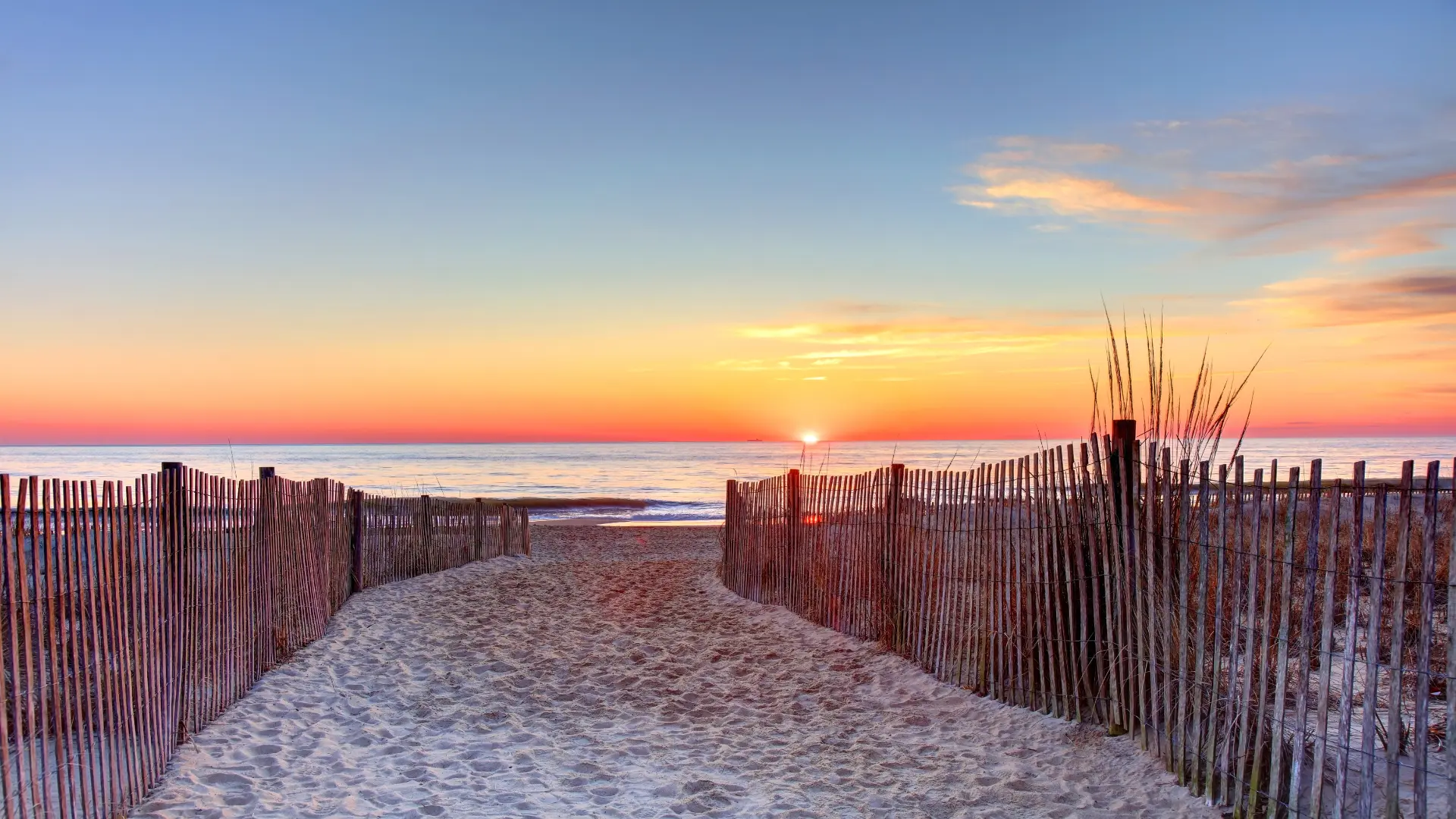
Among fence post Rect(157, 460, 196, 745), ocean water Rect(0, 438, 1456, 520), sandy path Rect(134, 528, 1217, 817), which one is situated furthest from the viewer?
ocean water Rect(0, 438, 1456, 520)

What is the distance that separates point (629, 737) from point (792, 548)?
4.38 m

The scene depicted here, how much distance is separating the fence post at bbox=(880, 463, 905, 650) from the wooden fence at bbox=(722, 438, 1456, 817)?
0.06 feet

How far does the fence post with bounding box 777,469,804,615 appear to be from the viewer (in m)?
10.2

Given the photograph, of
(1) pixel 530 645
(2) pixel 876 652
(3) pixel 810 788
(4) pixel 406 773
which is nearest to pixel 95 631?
(4) pixel 406 773

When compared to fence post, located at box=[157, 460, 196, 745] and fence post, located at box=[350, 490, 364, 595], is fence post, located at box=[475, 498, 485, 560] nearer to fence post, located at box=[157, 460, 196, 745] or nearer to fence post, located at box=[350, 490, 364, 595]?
fence post, located at box=[350, 490, 364, 595]

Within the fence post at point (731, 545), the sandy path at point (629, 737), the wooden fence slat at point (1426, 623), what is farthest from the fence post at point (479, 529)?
the wooden fence slat at point (1426, 623)

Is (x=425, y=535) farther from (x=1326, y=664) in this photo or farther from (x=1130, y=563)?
(x=1326, y=664)

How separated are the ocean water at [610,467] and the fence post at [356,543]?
17.6 metres

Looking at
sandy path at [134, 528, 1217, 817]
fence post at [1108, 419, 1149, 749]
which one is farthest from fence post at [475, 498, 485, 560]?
fence post at [1108, 419, 1149, 749]

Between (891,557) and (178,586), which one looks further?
(891,557)

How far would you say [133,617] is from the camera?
4.78 m

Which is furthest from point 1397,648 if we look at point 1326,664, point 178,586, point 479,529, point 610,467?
point 610,467

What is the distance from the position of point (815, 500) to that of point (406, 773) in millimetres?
5115

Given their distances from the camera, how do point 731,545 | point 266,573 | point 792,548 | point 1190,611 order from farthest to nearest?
point 731,545 < point 792,548 < point 266,573 < point 1190,611
